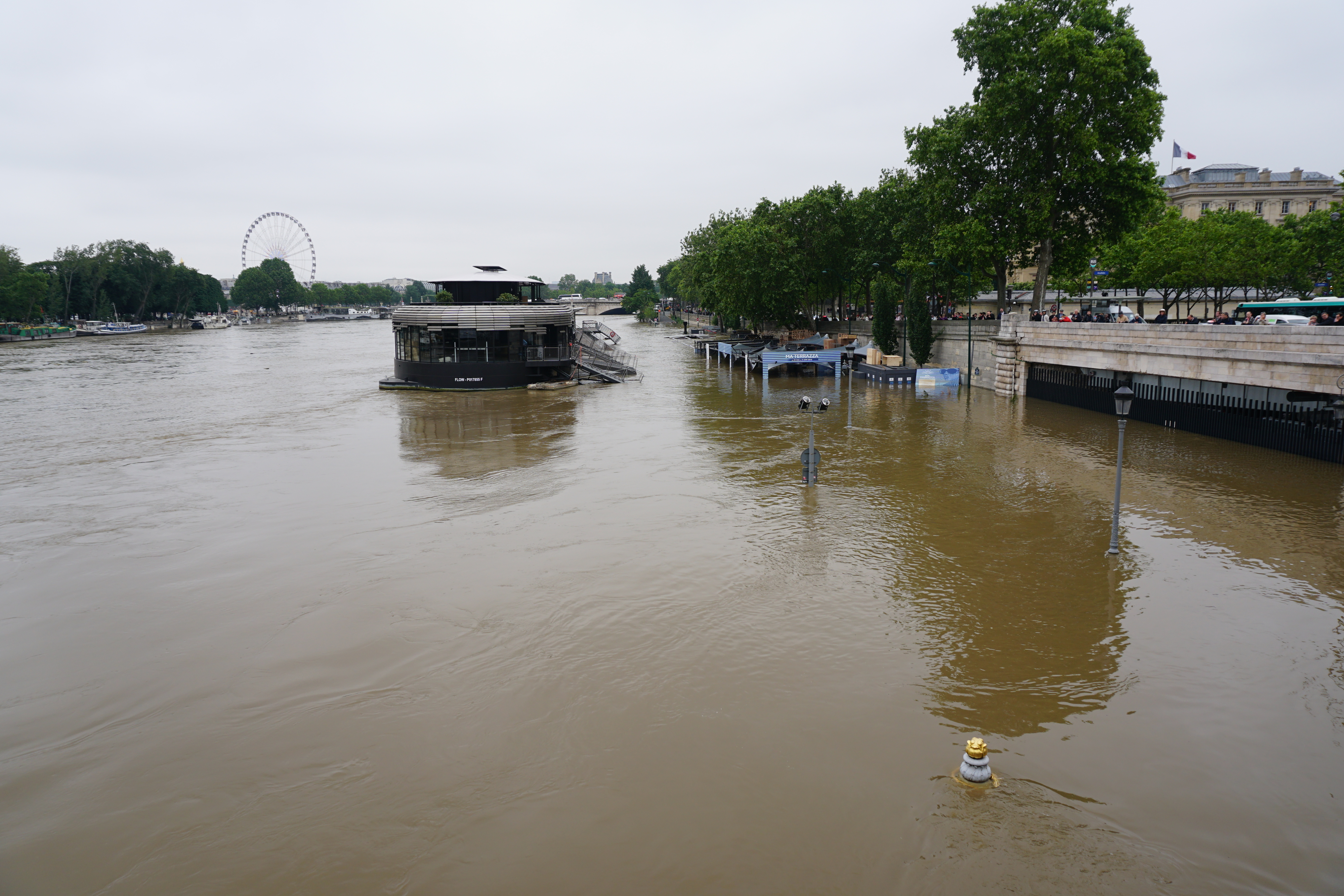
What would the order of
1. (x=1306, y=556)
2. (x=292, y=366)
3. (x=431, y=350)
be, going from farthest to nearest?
(x=292, y=366) < (x=431, y=350) < (x=1306, y=556)

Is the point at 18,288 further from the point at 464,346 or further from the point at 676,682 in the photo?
the point at 676,682

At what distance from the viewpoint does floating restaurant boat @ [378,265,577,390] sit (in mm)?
46781

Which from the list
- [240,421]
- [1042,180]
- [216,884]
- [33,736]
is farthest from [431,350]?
[216,884]

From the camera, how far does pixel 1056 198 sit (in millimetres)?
41219

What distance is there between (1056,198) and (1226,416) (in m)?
18.7

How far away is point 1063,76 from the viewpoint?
125ft

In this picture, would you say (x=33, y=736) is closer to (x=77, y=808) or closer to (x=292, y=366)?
(x=77, y=808)

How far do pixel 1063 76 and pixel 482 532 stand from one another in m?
37.3

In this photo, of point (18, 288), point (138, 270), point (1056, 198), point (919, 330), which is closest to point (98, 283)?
point (138, 270)

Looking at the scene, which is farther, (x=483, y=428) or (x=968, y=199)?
(x=968, y=199)

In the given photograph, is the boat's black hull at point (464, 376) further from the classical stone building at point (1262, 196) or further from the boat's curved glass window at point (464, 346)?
the classical stone building at point (1262, 196)

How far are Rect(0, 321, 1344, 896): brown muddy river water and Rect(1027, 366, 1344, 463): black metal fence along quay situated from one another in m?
1.01

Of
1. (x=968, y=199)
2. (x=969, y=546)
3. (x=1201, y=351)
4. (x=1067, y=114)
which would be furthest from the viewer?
(x=968, y=199)

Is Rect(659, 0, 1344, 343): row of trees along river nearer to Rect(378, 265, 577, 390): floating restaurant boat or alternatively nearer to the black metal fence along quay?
the black metal fence along quay
